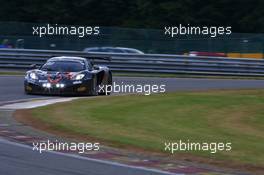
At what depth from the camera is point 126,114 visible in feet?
56.8

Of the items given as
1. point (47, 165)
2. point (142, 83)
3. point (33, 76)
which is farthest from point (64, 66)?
point (47, 165)

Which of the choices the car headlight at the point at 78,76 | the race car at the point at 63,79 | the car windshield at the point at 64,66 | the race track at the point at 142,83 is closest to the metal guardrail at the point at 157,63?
the race track at the point at 142,83

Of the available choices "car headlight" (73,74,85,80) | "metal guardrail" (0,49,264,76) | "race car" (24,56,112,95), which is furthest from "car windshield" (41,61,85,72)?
"metal guardrail" (0,49,264,76)

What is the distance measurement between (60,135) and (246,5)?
50874 mm

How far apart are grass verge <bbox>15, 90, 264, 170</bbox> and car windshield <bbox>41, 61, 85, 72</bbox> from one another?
205 centimetres

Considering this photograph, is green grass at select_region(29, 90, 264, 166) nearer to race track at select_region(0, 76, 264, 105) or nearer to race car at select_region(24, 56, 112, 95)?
race car at select_region(24, 56, 112, 95)

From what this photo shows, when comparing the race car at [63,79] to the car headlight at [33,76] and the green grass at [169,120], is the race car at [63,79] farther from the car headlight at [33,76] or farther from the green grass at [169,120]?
the green grass at [169,120]

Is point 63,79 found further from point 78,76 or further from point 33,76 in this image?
point 33,76

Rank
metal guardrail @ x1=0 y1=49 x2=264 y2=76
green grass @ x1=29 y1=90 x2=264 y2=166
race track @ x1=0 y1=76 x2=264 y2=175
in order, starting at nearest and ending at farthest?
1. race track @ x1=0 y1=76 x2=264 y2=175
2. green grass @ x1=29 y1=90 x2=264 y2=166
3. metal guardrail @ x1=0 y1=49 x2=264 y2=76

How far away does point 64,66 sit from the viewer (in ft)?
77.0

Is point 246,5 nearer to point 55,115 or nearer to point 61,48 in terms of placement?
point 61,48

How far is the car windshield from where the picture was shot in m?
23.2

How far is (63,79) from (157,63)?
47.1 feet

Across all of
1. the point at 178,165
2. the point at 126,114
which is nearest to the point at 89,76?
the point at 126,114
